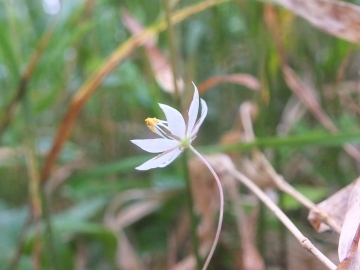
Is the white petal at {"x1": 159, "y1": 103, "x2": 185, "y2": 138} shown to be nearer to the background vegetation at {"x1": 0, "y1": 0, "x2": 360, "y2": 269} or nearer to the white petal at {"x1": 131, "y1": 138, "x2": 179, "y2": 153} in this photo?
the white petal at {"x1": 131, "y1": 138, "x2": 179, "y2": 153}

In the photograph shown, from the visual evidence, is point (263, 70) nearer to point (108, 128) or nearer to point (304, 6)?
point (304, 6)

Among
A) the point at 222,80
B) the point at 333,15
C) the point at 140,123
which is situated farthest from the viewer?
the point at 140,123

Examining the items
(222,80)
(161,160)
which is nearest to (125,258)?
(222,80)

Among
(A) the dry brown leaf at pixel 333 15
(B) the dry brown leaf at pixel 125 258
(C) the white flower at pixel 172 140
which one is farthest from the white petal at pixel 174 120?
(B) the dry brown leaf at pixel 125 258

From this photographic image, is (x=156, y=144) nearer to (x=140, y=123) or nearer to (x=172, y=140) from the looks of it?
(x=172, y=140)

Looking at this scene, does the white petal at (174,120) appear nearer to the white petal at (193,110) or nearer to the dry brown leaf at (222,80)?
the white petal at (193,110)

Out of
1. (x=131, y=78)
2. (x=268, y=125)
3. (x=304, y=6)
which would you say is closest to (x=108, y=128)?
(x=131, y=78)
